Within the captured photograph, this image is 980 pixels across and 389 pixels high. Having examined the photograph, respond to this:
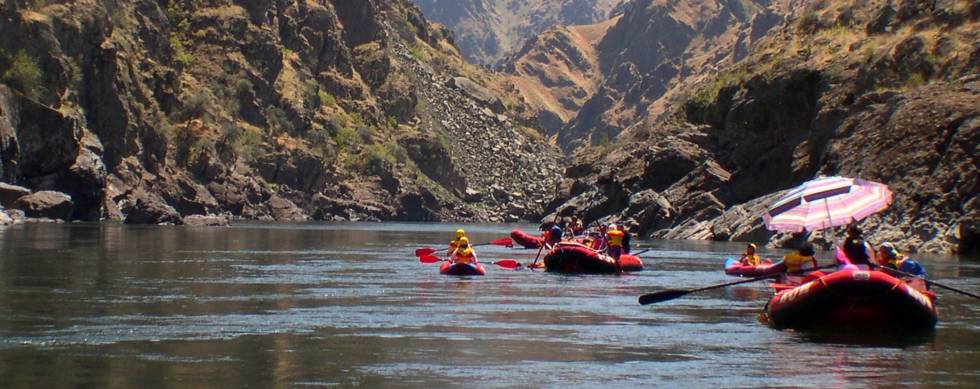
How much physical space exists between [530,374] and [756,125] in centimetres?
9501

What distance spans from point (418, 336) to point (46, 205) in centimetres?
8646

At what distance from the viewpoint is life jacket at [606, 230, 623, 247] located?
52.5 m

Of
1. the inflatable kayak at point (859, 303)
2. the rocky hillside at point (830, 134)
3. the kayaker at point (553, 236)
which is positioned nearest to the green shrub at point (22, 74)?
the rocky hillside at point (830, 134)

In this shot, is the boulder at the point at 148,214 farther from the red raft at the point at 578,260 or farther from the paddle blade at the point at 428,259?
the red raft at the point at 578,260

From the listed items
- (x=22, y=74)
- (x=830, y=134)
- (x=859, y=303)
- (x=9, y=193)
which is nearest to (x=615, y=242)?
(x=859, y=303)

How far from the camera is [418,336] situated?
90.6ft

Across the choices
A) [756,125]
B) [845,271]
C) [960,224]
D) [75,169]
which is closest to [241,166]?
[75,169]

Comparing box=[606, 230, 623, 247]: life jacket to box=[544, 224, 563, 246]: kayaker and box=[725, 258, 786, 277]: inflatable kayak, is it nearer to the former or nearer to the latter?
box=[725, 258, 786, 277]: inflatable kayak

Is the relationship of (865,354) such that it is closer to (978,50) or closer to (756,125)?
(978,50)

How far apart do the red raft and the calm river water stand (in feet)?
9.47

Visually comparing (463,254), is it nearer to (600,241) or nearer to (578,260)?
(578,260)

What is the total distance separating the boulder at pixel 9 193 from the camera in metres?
104

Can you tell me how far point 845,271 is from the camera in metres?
27.5

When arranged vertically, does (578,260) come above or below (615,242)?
below
